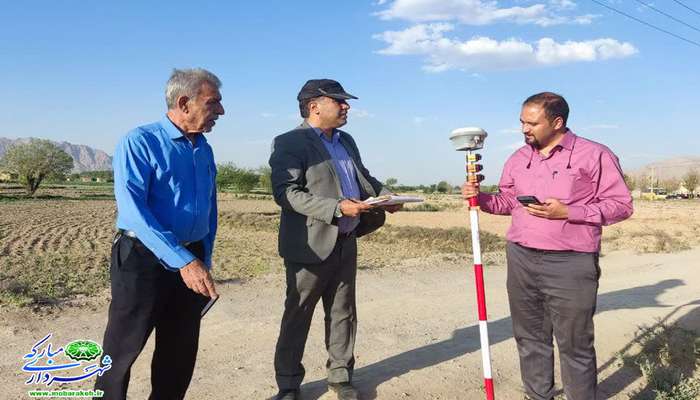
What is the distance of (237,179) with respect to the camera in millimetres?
72688

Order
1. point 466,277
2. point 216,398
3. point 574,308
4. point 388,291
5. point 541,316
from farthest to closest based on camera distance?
point 466,277 → point 388,291 → point 216,398 → point 541,316 → point 574,308

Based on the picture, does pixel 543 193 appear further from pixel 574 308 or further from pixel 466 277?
pixel 466 277

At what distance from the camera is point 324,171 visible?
367 centimetres

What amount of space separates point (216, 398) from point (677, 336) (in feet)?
14.6

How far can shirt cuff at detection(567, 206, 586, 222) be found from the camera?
3.15 meters

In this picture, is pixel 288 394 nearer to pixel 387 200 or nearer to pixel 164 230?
pixel 387 200

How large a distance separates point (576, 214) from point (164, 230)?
2318 millimetres

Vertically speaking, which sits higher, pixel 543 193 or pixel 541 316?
pixel 543 193

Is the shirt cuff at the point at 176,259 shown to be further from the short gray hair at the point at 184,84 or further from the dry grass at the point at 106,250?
the dry grass at the point at 106,250

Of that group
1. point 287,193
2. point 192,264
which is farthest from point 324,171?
point 192,264

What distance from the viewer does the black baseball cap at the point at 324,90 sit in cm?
363

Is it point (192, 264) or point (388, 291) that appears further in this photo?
point (388, 291)

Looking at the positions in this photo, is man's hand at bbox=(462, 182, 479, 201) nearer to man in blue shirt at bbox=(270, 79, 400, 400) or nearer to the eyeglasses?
man in blue shirt at bbox=(270, 79, 400, 400)

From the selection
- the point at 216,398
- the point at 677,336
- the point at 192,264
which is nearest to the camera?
the point at 192,264
